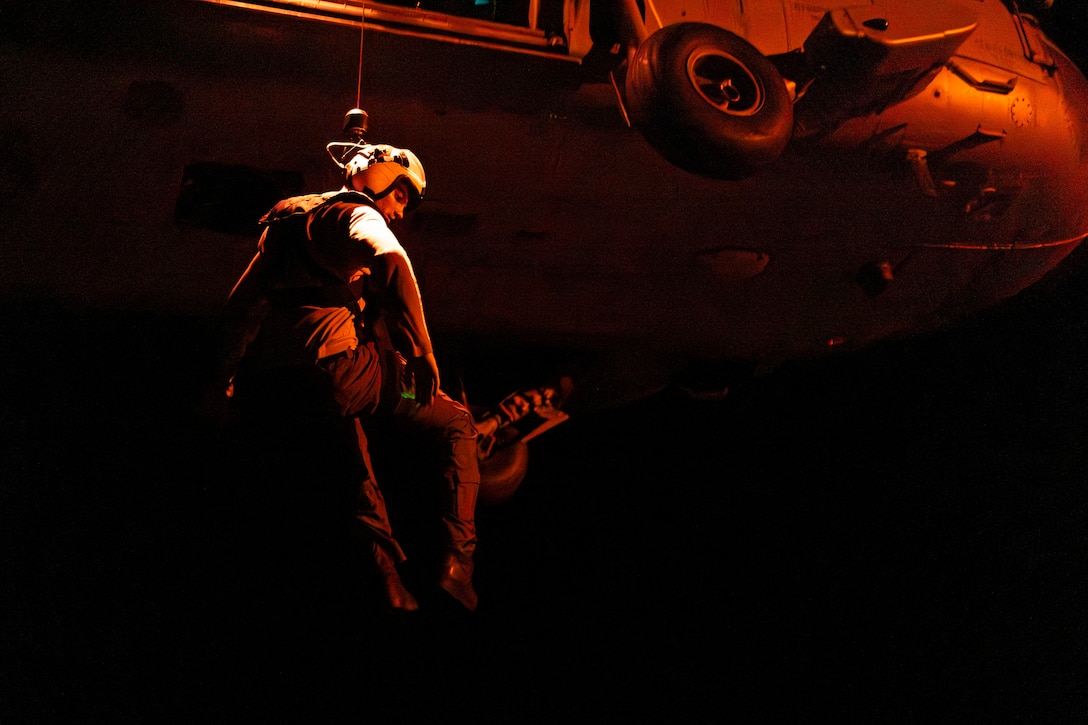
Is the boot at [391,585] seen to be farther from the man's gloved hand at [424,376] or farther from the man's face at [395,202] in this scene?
the man's face at [395,202]

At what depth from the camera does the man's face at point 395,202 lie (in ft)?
7.30

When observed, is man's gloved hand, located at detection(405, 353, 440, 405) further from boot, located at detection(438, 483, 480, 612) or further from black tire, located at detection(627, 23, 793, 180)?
black tire, located at detection(627, 23, 793, 180)

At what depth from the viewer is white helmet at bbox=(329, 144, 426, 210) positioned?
220cm

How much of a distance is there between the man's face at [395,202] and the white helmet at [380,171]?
0.05ft

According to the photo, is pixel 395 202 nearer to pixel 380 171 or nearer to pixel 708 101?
pixel 380 171

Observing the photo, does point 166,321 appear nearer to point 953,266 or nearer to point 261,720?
point 261,720

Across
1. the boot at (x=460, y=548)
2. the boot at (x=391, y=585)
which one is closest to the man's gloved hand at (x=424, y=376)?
the boot at (x=460, y=548)

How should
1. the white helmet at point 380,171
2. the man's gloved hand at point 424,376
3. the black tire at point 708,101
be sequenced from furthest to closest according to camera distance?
the black tire at point 708,101
the white helmet at point 380,171
the man's gloved hand at point 424,376

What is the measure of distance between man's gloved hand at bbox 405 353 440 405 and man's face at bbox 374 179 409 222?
53 cm

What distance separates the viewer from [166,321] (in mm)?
3027

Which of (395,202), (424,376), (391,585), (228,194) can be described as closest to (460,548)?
(391,585)

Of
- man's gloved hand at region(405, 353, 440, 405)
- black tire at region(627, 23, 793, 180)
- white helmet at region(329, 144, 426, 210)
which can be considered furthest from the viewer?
black tire at region(627, 23, 793, 180)

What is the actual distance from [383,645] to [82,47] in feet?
7.31

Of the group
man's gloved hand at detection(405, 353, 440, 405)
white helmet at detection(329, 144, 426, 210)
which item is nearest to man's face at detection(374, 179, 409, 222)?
white helmet at detection(329, 144, 426, 210)
